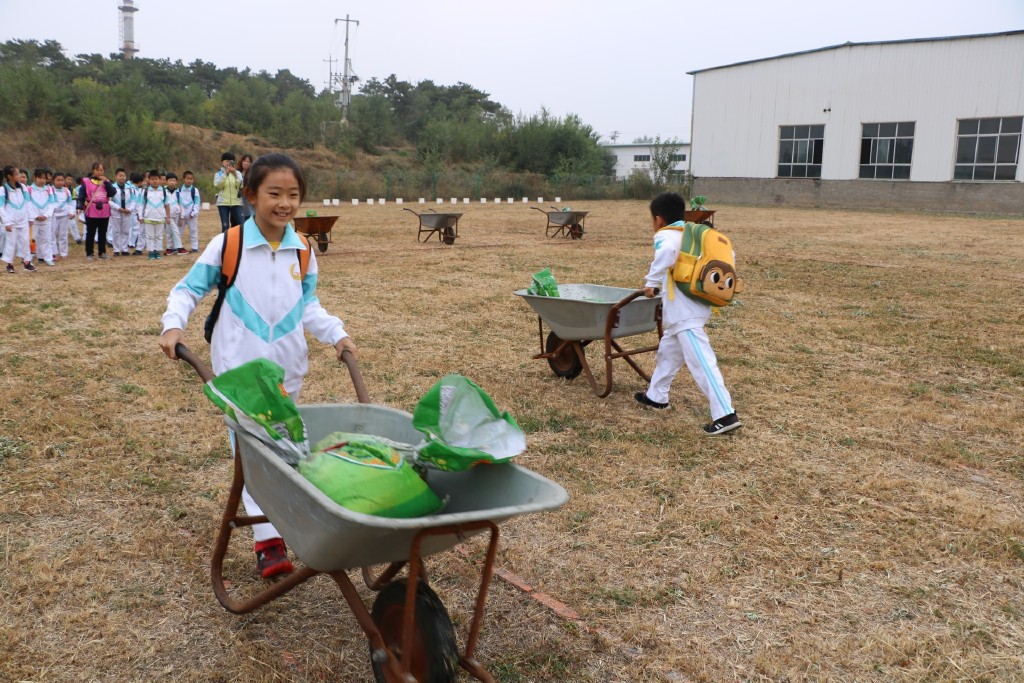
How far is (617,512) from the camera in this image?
11.7ft

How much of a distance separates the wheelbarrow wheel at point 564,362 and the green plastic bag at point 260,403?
3.54m

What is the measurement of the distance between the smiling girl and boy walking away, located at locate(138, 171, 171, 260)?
1091 cm

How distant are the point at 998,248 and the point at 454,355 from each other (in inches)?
500

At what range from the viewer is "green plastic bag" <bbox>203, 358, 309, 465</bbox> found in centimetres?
217

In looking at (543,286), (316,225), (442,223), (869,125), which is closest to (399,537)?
(543,286)

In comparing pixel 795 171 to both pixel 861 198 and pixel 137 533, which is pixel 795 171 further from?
pixel 137 533

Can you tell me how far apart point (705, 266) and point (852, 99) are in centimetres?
2949

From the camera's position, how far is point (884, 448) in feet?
14.5

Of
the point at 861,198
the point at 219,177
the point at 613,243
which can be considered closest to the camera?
the point at 219,177

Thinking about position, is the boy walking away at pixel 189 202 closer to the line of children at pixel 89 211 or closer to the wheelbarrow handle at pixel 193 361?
the line of children at pixel 89 211

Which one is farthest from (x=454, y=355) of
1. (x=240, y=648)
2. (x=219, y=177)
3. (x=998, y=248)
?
(x=998, y=248)

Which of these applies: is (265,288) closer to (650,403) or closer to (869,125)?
(650,403)

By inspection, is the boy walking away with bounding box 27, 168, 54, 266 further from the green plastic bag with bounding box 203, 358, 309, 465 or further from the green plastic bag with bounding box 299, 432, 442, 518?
the green plastic bag with bounding box 299, 432, 442, 518

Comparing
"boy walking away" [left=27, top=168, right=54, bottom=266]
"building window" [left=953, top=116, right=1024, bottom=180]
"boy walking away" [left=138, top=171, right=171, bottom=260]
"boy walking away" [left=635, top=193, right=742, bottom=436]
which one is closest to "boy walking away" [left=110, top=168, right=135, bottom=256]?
"boy walking away" [left=138, top=171, right=171, bottom=260]
